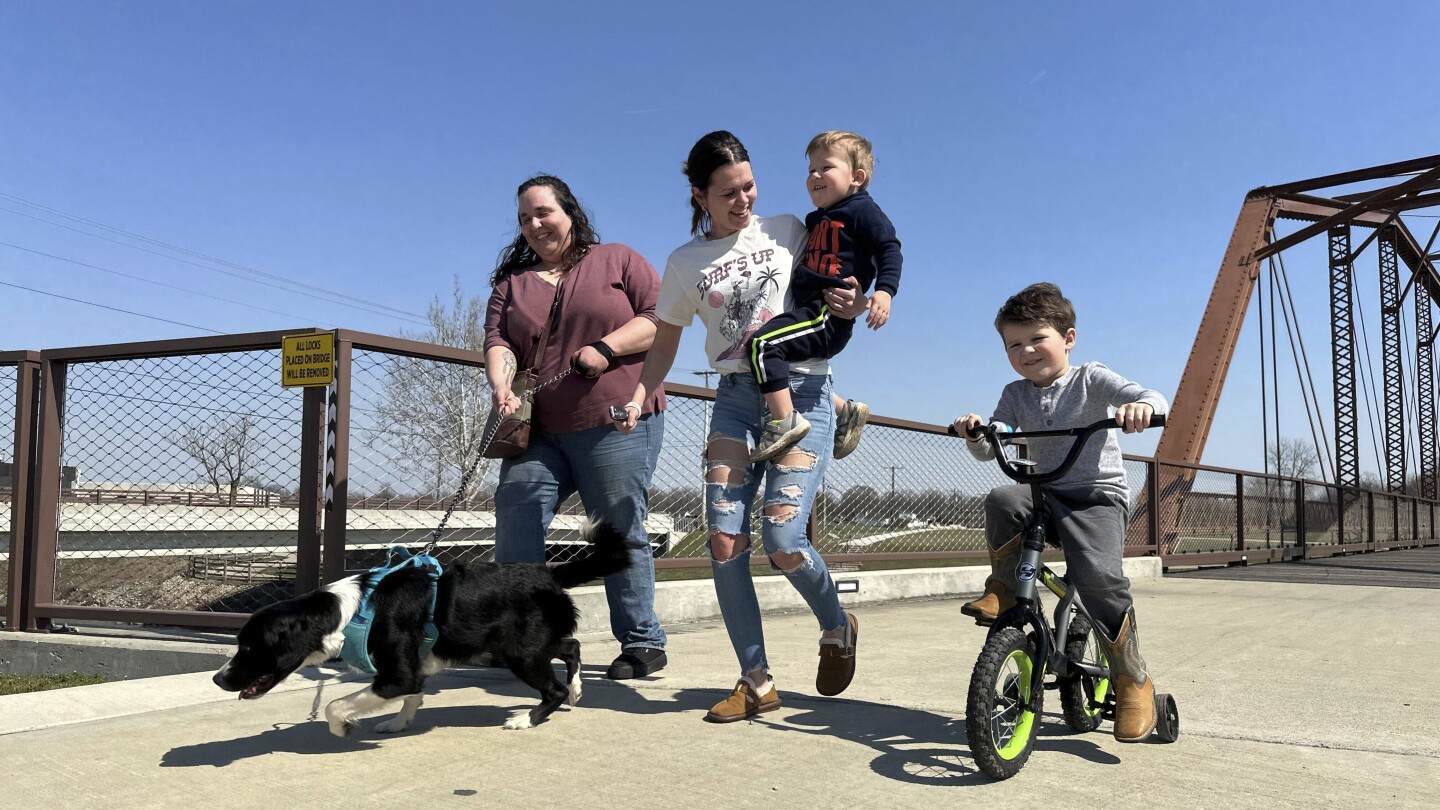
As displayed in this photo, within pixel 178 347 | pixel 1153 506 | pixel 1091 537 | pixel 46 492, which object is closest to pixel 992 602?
pixel 1091 537

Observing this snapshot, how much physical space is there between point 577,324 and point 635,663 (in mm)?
1283

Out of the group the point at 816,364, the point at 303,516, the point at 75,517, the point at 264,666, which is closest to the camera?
the point at 264,666

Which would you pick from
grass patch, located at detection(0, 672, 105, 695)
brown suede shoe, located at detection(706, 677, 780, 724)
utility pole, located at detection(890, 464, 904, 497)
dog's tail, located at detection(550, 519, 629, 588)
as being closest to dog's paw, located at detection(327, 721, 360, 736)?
dog's tail, located at detection(550, 519, 629, 588)

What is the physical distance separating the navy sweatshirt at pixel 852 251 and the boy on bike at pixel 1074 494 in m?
0.36

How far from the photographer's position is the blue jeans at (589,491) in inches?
143

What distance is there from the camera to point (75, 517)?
5.31 meters

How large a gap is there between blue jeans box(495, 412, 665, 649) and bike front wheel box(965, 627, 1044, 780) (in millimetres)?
1579

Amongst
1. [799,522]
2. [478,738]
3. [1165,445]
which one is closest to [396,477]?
[478,738]

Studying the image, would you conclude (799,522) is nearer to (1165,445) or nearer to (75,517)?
(75,517)

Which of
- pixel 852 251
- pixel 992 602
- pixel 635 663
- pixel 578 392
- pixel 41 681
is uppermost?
pixel 852 251

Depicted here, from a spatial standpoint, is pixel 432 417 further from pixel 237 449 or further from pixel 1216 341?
pixel 1216 341

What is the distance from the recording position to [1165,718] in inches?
105

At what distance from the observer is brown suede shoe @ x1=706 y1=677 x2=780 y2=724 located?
293cm

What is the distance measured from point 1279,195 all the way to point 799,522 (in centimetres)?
2162
